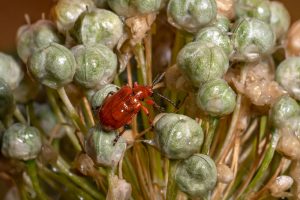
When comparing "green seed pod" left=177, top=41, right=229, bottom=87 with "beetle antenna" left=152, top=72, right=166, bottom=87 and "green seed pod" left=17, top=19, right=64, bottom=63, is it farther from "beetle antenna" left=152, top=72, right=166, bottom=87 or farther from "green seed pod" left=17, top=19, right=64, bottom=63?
"green seed pod" left=17, top=19, right=64, bottom=63

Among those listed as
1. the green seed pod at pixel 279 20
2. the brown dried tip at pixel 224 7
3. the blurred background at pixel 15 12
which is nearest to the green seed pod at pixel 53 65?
the brown dried tip at pixel 224 7

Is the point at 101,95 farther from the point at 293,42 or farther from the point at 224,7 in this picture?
the point at 293,42

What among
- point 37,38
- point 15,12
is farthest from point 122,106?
point 15,12

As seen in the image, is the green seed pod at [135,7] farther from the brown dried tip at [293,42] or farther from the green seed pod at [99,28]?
the brown dried tip at [293,42]

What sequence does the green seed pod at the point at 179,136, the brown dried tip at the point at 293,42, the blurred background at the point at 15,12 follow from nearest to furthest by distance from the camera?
the green seed pod at the point at 179,136 → the brown dried tip at the point at 293,42 → the blurred background at the point at 15,12

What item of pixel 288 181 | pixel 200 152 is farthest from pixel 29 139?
pixel 288 181
